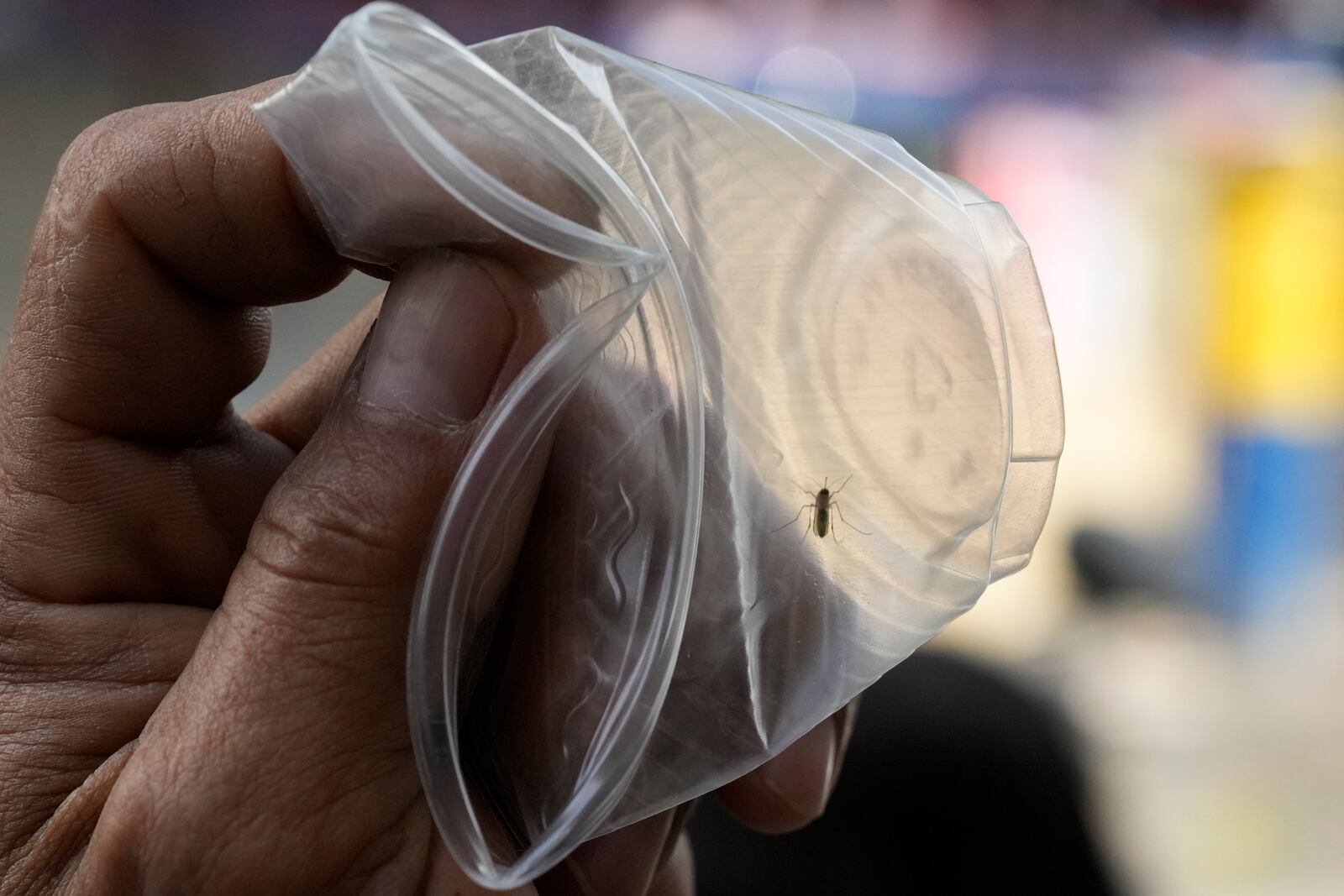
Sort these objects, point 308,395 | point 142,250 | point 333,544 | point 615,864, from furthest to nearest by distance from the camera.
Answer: point 308,395, point 615,864, point 142,250, point 333,544

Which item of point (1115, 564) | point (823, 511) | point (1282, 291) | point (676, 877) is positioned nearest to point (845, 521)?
point (823, 511)

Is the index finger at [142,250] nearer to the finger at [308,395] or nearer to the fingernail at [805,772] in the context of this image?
the finger at [308,395]

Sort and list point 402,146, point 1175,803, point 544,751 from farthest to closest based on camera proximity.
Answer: point 1175,803 → point 544,751 → point 402,146

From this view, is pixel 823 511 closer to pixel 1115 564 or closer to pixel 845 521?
pixel 845 521

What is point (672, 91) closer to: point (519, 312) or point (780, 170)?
point (780, 170)

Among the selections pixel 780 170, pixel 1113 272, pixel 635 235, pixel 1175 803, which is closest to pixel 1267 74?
pixel 1113 272

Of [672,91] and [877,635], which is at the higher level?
[672,91]

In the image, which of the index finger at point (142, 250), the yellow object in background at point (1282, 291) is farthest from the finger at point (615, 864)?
the yellow object in background at point (1282, 291)

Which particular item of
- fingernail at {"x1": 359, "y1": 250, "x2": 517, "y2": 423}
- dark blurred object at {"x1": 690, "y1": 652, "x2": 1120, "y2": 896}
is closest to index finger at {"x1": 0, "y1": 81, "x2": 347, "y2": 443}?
fingernail at {"x1": 359, "y1": 250, "x2": 517, "y2": 423}
